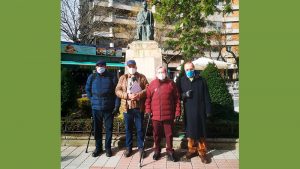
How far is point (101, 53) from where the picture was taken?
2652 centimetres

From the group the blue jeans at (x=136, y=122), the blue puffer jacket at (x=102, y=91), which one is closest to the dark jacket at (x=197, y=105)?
the blue jeans at (x=136, y=122)

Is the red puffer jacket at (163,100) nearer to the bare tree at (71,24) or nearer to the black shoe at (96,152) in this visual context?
the black shoe at (96,152)

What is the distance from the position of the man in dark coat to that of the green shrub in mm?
2318

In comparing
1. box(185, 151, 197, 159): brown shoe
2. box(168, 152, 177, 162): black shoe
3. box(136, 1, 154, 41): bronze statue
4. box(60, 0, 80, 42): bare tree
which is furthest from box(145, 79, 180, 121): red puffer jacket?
box(60, 0, 80, 42): bare tree

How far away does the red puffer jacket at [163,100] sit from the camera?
666cm

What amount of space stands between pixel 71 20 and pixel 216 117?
16.8 meters

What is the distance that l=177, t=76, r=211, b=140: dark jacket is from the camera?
6.76 metres

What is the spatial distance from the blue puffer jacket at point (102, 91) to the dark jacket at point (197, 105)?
60.3 inches

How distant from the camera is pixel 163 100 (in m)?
6.65

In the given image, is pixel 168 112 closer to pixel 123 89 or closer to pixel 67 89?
pixel 123 89

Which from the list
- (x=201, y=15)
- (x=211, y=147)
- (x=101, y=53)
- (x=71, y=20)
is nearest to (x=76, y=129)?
(x=211, y=147)

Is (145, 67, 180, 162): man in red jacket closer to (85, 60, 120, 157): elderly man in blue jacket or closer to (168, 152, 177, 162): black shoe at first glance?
(168, 152, 177, 162): black shoe

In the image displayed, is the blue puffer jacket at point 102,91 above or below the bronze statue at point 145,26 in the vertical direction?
below

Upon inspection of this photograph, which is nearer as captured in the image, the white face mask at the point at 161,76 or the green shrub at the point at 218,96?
the white face mask at the point at 161,76
